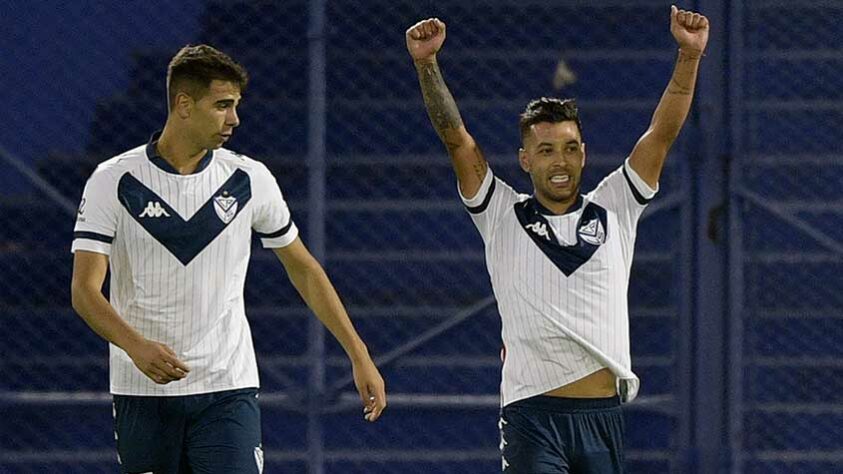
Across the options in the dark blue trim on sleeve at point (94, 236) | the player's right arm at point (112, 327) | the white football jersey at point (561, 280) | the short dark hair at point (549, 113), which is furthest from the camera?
the short dark hair at point (549, 113)

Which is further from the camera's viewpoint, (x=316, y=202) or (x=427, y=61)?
(x=316, y=202)

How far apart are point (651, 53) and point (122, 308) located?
10.4 feet

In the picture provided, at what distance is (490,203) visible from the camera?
4914mm

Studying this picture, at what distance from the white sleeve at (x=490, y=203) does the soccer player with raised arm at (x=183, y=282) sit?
1.88ft

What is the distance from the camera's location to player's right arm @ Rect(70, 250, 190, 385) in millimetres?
4258

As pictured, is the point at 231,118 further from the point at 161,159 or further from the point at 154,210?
the point at 154,210

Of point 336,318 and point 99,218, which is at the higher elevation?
point 99,218

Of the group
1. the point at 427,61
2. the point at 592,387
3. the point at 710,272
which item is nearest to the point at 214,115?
the point at 427,61

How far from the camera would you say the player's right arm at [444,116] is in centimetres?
486

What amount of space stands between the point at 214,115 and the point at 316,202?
1.97 m

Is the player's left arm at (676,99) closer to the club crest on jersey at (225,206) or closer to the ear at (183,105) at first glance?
the club crest on jersey at (225,206)

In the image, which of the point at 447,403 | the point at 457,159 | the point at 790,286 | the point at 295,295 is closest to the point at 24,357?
the point at 295,295

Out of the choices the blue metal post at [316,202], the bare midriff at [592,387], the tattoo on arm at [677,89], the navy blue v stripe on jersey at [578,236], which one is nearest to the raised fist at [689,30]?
the tattoo on arm at [677,89]

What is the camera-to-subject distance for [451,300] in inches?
280
